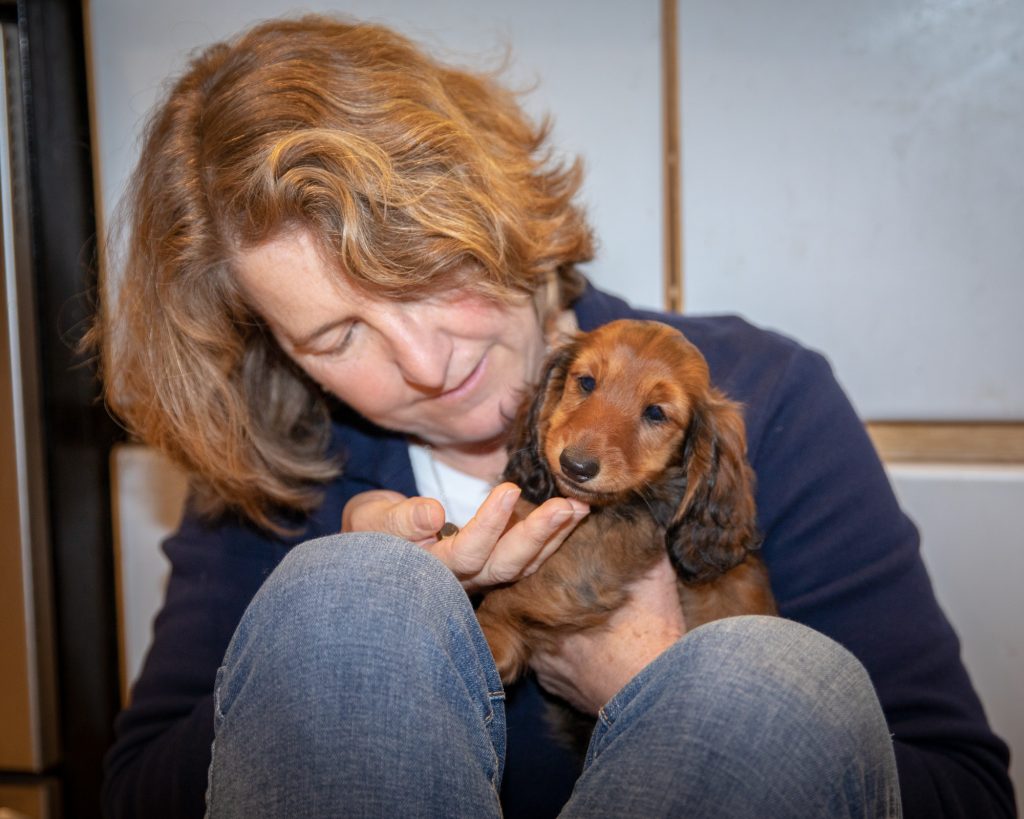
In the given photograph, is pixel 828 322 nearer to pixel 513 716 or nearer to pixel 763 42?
pixel 763 42

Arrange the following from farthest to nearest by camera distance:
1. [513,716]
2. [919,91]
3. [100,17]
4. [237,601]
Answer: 1. [100,17]
2. [919,91]
3. [237,601]
4. [513,716]

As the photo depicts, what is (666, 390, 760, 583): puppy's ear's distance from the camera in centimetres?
144

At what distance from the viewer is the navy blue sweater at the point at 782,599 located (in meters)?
1.40

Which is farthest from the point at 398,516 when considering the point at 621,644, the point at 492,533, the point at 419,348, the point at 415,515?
the point at 621,644

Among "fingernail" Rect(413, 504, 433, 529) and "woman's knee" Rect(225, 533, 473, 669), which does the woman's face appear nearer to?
"fingernail" Rect(413, 504, 433, 529)

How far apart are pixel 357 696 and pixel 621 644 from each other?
1.69 ft

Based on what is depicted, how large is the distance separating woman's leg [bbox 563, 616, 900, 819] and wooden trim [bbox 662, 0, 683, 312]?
1.19 m

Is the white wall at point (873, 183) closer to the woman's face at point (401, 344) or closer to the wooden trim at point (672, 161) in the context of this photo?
the wooden trim at point (672, 161)

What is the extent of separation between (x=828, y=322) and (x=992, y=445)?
0.47 m

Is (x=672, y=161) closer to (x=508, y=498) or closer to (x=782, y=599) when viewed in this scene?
(x=782, y=599)

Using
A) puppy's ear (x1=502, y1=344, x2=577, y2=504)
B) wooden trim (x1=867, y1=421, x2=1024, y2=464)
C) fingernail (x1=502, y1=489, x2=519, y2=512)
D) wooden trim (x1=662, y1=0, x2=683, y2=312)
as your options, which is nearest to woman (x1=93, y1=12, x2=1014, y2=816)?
fingernail (x1=502, y1=489, x2=519, y2=512)

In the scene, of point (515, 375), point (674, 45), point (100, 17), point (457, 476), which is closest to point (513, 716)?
point (457, 476)

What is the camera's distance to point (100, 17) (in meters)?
2.19

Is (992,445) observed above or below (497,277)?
below
